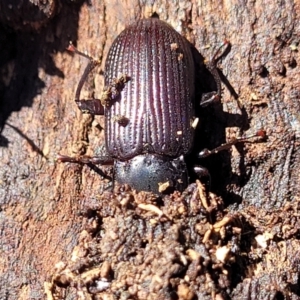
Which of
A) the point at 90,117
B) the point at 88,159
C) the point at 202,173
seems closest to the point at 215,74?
the point at 202,173

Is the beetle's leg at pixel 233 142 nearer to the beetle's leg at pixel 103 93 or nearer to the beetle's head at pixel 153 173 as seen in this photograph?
the beetle's head at pixel 153 173

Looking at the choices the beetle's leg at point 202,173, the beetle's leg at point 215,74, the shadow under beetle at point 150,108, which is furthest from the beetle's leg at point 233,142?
the beetle's leg at point 215,74

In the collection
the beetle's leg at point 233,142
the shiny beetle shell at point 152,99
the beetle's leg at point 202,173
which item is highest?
the shiny beetle shell at point 152,99

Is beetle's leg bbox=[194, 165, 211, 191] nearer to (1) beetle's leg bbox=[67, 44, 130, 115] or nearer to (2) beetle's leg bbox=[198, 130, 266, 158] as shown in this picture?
(2) beetle's leg bbox=[198, 130, 266, 158]

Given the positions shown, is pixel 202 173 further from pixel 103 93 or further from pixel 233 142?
pixel 103 93

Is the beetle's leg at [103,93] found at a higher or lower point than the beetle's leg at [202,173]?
higher
